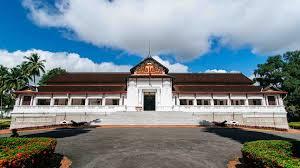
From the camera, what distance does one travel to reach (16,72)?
50.8 meters

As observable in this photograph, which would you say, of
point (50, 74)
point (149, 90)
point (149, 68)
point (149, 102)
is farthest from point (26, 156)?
point (50, 74)

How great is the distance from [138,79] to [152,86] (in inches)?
108

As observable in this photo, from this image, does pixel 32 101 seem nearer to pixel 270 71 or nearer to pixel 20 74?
pixel 20 74

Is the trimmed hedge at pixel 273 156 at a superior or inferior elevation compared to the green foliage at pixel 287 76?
inferior

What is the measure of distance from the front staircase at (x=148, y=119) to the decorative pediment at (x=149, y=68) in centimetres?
892

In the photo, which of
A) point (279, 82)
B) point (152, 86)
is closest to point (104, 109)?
point (152, 86)

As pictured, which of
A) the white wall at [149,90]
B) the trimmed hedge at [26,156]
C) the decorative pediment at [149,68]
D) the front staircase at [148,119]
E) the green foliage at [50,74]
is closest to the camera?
the trimmed hedge at [26,156]

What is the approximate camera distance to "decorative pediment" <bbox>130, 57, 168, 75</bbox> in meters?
35.5

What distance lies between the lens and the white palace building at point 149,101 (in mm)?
31641

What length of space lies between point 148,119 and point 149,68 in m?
11.0

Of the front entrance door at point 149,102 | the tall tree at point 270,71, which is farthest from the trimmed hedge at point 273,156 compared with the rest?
the tall tree at point 270,71

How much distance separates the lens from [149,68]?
1403 inches

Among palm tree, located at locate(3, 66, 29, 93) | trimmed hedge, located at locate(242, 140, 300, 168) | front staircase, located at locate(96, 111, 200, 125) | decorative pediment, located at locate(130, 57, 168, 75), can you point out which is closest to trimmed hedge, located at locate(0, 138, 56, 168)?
trimmed hedge, located at locate(242, 140, 300, 168)

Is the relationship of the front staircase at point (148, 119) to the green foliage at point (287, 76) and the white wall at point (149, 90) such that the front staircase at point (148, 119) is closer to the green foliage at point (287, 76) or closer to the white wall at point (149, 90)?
the white wall at point (149, 90)
